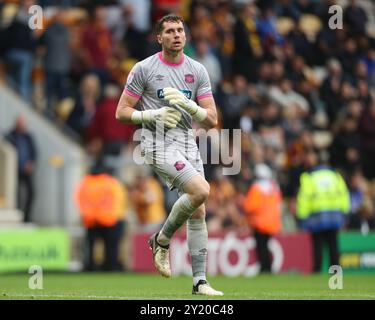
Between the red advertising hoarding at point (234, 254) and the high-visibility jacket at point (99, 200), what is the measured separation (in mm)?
818

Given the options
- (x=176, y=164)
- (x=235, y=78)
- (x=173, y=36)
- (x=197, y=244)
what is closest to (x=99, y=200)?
(x=235, y=78)

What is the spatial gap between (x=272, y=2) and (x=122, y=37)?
15.9 ft

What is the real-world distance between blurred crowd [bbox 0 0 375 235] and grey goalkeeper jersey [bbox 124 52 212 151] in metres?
8.68

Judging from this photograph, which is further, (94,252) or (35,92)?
(35,92)

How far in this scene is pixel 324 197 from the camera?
2038 cm

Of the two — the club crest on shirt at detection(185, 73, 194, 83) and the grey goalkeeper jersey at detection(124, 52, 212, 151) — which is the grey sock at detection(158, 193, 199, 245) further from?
the club crest on shirt at detection(185, 73, 194, 83)

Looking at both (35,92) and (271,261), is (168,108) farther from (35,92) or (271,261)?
(35,92)

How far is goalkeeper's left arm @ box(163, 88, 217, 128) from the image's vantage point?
11.5 m

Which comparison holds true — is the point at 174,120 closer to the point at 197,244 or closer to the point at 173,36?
the point at 173,36

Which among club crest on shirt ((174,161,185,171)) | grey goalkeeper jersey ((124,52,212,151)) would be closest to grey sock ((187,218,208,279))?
club crest on shirt ((174,161,185,171))

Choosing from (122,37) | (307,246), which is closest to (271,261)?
(307,246)

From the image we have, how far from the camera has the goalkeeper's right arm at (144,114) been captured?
11.5m

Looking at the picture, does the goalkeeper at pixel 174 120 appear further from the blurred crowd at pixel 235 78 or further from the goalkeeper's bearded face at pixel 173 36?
the blurred crowd at pixel 235 78

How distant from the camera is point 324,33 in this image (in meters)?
27.6
